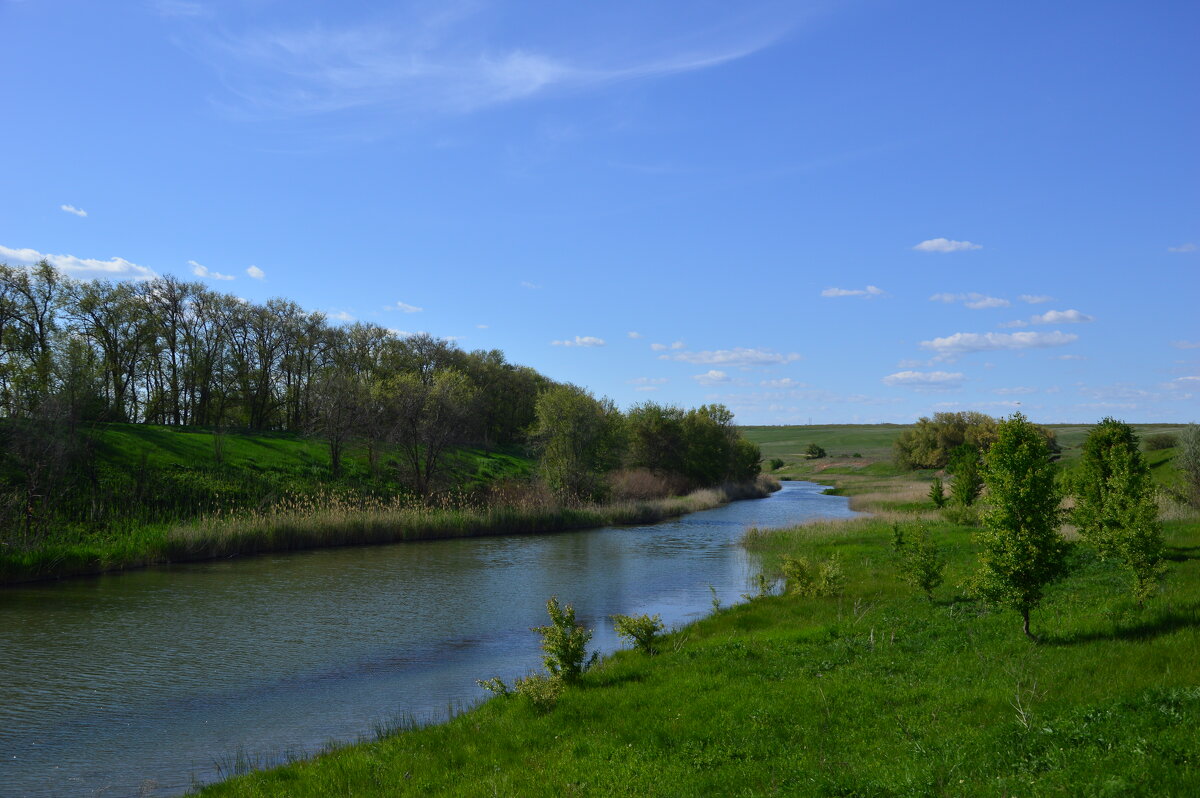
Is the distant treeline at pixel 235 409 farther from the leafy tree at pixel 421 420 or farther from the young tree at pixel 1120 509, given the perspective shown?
the young tree at pixel 1120 509

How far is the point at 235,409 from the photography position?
61250 mm

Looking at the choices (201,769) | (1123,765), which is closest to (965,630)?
(1123,765)

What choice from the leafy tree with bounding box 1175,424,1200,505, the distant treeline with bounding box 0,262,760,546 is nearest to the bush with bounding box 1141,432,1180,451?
the leafy tree with bounding box 1175,424,1200,505

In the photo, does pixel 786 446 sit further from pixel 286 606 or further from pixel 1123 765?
pixel 1123 765

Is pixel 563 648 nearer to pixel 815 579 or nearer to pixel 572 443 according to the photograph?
pixel 815 579

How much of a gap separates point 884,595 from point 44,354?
43.9m

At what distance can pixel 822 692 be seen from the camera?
9781 millimetres

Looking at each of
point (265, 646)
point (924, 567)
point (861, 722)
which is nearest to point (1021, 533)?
point (924, 567)

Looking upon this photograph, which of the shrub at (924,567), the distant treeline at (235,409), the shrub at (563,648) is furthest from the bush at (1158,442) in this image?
the shrub at (563,648)

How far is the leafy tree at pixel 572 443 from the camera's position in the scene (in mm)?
51656

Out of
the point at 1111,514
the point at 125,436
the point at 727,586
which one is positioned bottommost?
the point at 727,586

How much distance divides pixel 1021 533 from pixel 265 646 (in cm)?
1616

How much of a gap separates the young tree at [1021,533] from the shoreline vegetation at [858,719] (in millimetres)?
814

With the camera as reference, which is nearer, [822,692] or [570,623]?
[822,692]
